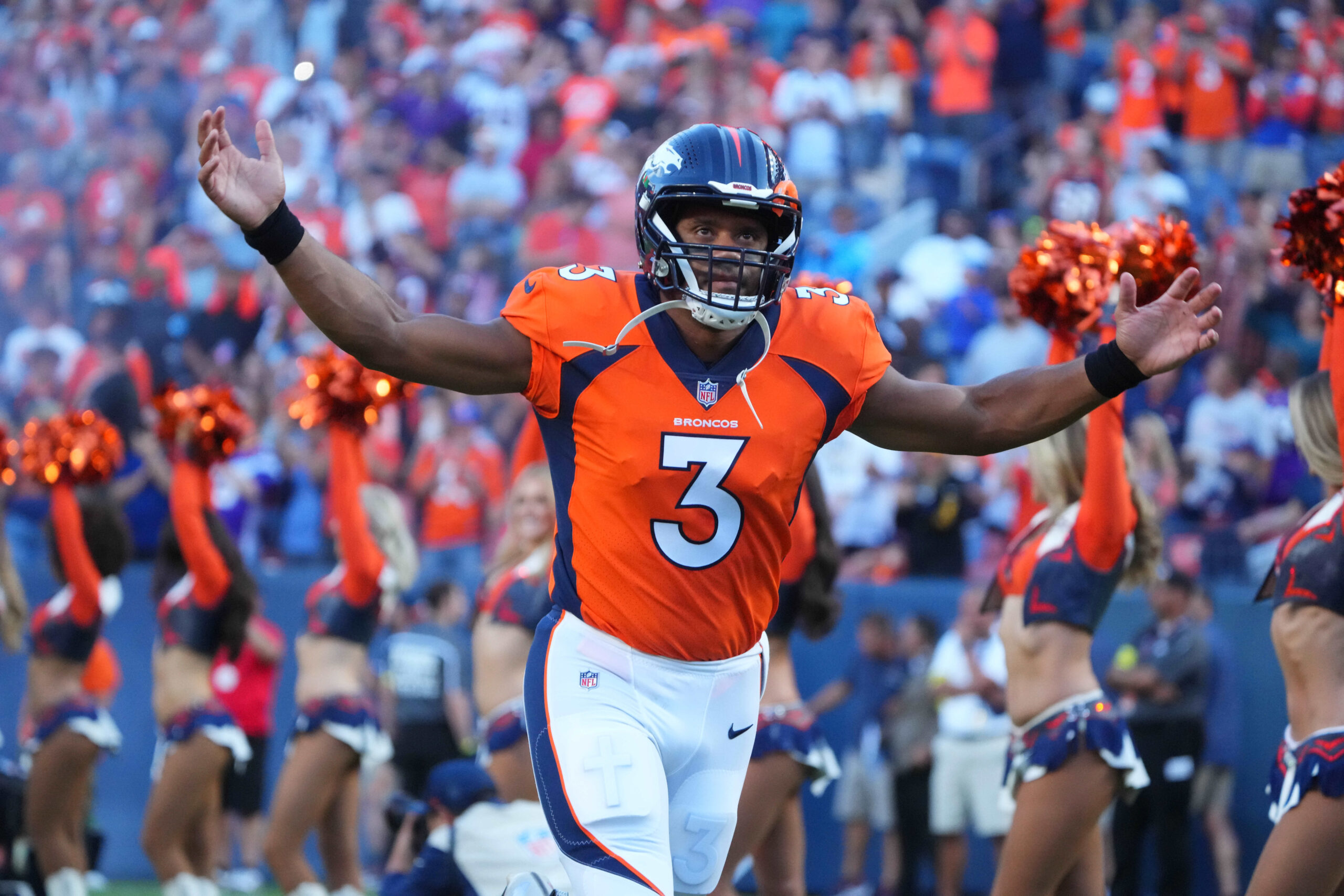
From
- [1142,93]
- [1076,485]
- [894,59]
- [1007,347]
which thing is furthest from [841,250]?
[1076,485]

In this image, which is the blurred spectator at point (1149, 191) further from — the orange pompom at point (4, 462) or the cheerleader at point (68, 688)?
the orange pompom at point (4, 462)

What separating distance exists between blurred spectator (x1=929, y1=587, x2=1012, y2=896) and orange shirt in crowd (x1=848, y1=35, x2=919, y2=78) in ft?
18.6

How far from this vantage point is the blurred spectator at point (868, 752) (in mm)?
9969

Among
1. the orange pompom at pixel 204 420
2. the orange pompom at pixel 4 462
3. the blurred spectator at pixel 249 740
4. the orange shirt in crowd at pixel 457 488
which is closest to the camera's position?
the orange pompom at pixel 204 420

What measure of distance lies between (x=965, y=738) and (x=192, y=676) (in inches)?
178

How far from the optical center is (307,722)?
7.54 meters

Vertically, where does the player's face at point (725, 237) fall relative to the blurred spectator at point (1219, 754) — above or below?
above

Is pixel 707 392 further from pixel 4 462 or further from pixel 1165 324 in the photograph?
pixel 4 462

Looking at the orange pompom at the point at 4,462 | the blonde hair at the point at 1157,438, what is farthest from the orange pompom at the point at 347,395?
the blonde hair at the point at 1157,438

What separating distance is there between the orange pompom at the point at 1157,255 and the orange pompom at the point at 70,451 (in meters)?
5.61

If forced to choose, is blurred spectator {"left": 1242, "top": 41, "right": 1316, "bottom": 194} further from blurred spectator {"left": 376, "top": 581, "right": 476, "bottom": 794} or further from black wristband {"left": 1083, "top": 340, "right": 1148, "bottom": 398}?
black wristband {"left": 1083, "top": 340, "right": 1148, "bottom": 398}

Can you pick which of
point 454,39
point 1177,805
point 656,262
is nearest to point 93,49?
point 454,39

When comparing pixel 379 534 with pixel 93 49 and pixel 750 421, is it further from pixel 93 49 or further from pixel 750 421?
pixel 93 49

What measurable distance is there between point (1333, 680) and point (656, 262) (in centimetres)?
237
